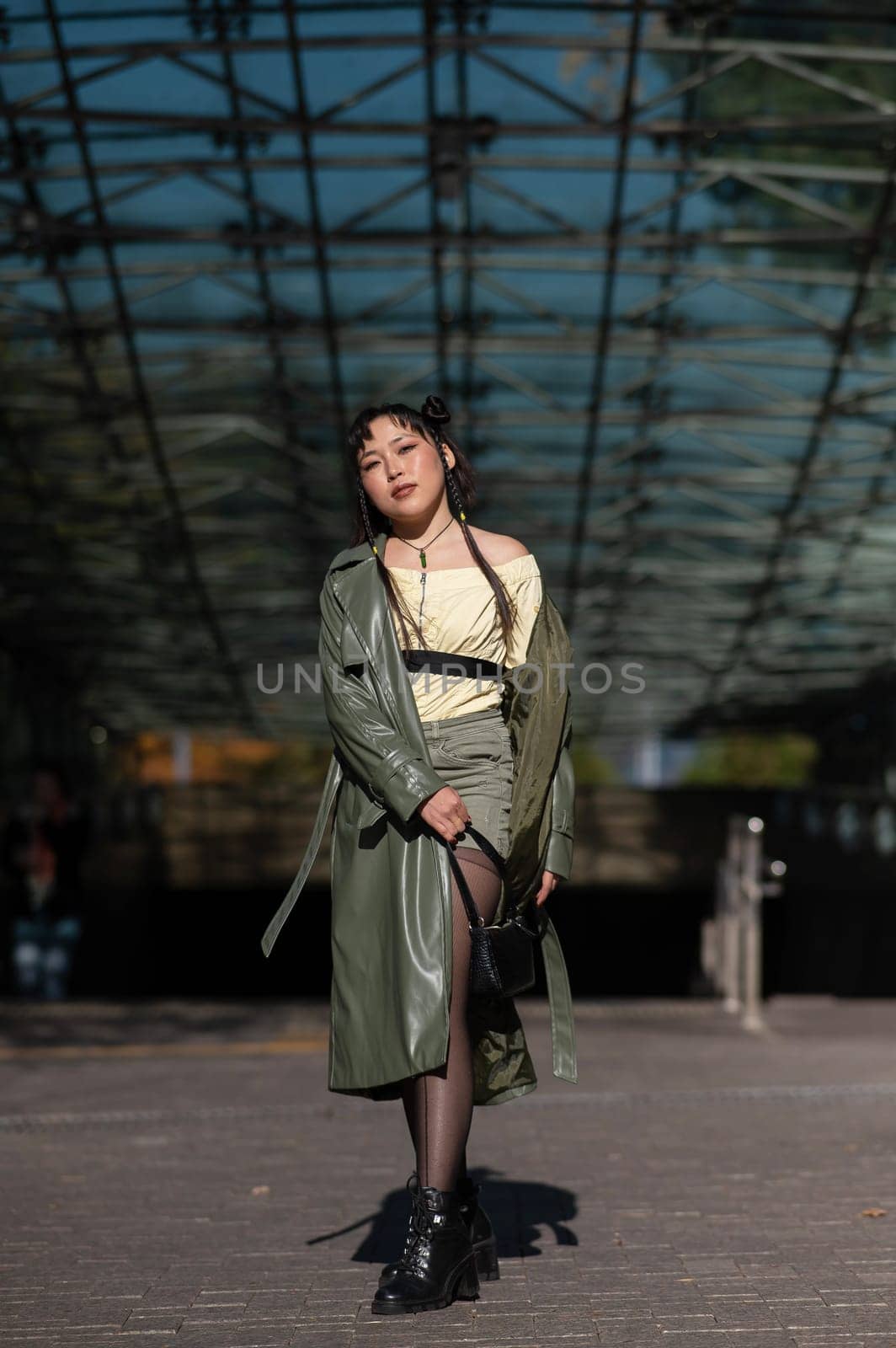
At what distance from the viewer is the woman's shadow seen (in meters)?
4.14

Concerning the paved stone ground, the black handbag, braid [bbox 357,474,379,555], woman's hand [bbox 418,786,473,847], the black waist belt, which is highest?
braid [bbox 357,474,379,555]

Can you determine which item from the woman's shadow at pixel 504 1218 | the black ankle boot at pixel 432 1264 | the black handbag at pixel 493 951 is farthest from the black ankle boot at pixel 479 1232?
the black handbag at pixel 493 951

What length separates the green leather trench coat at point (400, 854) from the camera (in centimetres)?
361

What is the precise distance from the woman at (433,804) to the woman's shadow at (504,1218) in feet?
1.15

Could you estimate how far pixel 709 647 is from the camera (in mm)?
33625

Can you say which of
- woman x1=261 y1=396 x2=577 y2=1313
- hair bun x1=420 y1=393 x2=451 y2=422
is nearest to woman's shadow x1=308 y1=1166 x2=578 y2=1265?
woman x1=261 y1=396 x2=577 y2=1313

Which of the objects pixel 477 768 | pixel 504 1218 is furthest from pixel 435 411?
pixel 504 1218

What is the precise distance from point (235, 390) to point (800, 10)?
26.6 ft

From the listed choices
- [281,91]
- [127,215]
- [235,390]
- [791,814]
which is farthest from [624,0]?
[791,814]

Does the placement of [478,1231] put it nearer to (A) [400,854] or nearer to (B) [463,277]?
(A) [400,854]

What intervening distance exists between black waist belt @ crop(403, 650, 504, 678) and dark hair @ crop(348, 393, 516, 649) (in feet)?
0.08

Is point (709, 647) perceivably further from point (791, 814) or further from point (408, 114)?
point (408, 114)

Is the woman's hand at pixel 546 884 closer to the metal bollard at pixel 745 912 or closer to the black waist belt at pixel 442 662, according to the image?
the black waist belt at pixel 442 662

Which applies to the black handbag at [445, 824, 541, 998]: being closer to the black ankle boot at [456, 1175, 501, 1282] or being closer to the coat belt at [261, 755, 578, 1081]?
the coat belt at [261, 755, 578, 1081]
